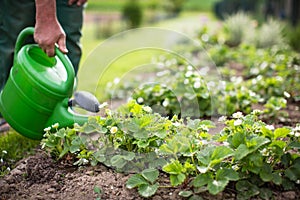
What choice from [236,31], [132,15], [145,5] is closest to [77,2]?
[236,31]

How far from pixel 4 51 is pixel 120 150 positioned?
124 centimetres

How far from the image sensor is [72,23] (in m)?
2.89

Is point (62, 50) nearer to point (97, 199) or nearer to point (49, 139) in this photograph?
point (49, 139)

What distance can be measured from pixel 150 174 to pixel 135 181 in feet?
0.20

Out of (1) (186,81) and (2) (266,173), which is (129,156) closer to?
(2) (266,173)

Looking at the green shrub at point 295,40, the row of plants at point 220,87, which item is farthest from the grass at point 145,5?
the row of plants at point 220,87

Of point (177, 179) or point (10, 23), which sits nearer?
point (177, 179)

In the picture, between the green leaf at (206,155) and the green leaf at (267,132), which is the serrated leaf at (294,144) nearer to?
the green leaf at (267,132)

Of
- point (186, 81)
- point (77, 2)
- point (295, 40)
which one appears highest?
point (77, 2)

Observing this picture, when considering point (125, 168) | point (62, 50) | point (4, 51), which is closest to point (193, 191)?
point (125, 168)

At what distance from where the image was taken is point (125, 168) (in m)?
2.01

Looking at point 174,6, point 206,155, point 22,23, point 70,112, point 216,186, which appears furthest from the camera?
point 174,6

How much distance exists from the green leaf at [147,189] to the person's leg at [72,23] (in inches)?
52.6

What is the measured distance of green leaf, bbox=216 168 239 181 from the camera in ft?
5.81
